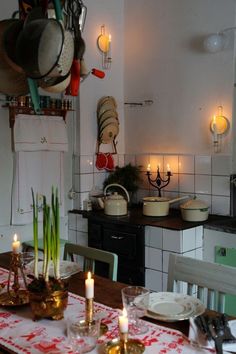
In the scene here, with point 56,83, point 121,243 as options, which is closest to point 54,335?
point 56,83

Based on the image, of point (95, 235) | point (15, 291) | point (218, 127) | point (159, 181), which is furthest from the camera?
point (159, 181)

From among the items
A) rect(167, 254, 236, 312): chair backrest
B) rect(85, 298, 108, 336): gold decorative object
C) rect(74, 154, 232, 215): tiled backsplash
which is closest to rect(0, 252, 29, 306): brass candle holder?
rect(85, 298, 108, 336): gold decorative object

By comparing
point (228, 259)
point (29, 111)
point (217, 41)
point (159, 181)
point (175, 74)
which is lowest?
point (228, 259)

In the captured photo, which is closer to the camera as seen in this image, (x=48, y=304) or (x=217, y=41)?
(x=48, y=304)

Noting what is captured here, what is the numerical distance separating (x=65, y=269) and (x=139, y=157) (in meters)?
1.67

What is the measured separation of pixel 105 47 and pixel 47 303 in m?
2.44

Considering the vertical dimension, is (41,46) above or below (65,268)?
above

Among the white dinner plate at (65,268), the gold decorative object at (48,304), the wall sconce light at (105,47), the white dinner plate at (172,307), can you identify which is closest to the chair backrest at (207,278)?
the white dinner plate at (172,307)

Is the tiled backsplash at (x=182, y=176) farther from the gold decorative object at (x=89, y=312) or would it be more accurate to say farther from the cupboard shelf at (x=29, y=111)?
the gold decorative object at (x=89, y=312)

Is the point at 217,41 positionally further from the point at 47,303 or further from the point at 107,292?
the point at 47,303

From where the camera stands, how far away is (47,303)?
139cm

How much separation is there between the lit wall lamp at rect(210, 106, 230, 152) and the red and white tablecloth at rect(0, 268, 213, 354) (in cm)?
174

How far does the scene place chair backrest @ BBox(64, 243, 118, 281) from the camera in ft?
6.22

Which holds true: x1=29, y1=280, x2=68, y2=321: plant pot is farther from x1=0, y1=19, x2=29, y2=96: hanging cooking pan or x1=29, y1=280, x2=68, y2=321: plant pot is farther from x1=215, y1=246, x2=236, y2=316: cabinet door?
x1=215, y1=246, x2=236, y2=316: cabinet door
